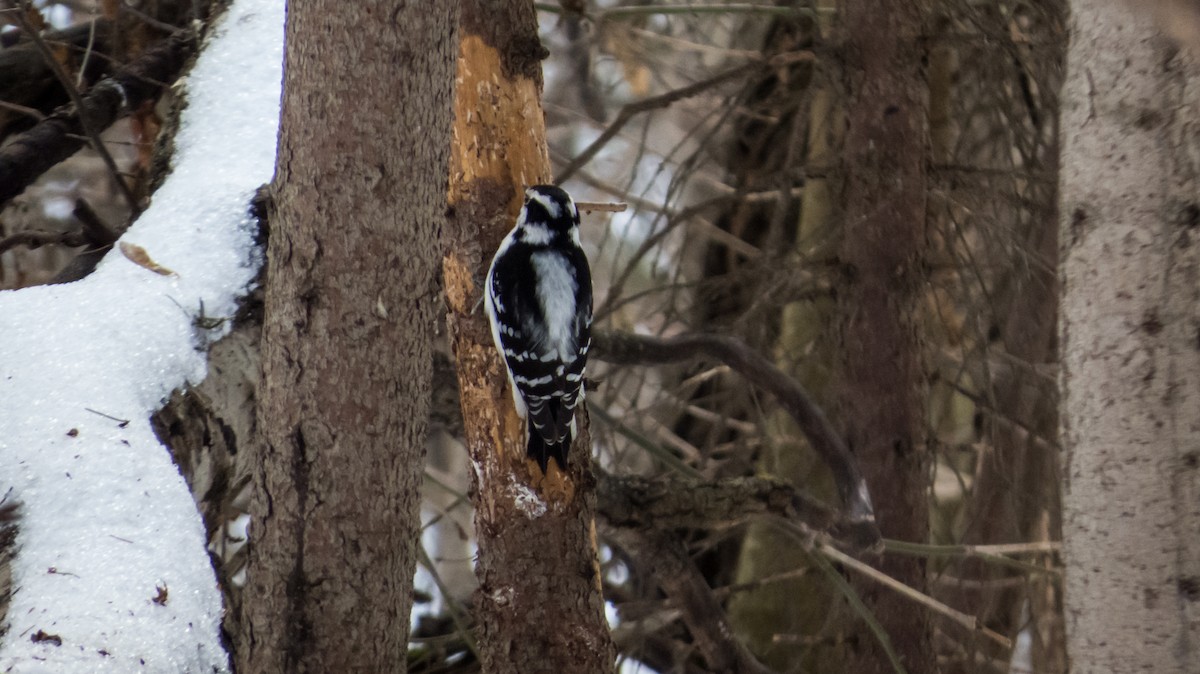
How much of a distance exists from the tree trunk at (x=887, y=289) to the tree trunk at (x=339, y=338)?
7.36 ft

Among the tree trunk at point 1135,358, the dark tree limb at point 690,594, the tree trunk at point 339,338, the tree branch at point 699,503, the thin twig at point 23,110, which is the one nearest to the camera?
the tree trunk at point 1135,358

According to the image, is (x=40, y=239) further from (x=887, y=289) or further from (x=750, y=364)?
(x=887, y=289)

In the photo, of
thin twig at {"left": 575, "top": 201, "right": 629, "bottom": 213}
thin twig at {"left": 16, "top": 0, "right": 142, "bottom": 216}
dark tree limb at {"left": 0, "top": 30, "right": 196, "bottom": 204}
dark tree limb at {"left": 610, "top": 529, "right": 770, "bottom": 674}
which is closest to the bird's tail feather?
thin twig at {"left": 575, "top": 201, "right": 629, "bottom": 213}

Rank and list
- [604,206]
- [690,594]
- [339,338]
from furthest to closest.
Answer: [690,594] < [604,206] < [339,338]

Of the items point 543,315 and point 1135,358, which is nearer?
point 1135,358

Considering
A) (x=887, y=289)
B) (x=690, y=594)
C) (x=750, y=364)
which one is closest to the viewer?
(x=750, y=364)

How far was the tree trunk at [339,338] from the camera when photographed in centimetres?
227

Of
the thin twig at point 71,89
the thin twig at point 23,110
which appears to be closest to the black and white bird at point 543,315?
the thin twig at point 71,89

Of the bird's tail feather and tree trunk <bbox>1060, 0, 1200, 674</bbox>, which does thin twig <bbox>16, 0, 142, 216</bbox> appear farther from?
tree trunk <bbox>1060, 0, 1200, 674</bbox>

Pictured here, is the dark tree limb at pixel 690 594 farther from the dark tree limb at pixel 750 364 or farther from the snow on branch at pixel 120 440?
the snow on branch at pixel 120 440

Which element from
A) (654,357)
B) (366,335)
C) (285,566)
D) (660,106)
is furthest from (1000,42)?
(285,566)

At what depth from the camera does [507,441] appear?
300 centimetres

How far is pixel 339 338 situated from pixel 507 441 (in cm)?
83

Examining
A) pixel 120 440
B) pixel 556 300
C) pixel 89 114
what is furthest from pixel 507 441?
pixel 89 114
